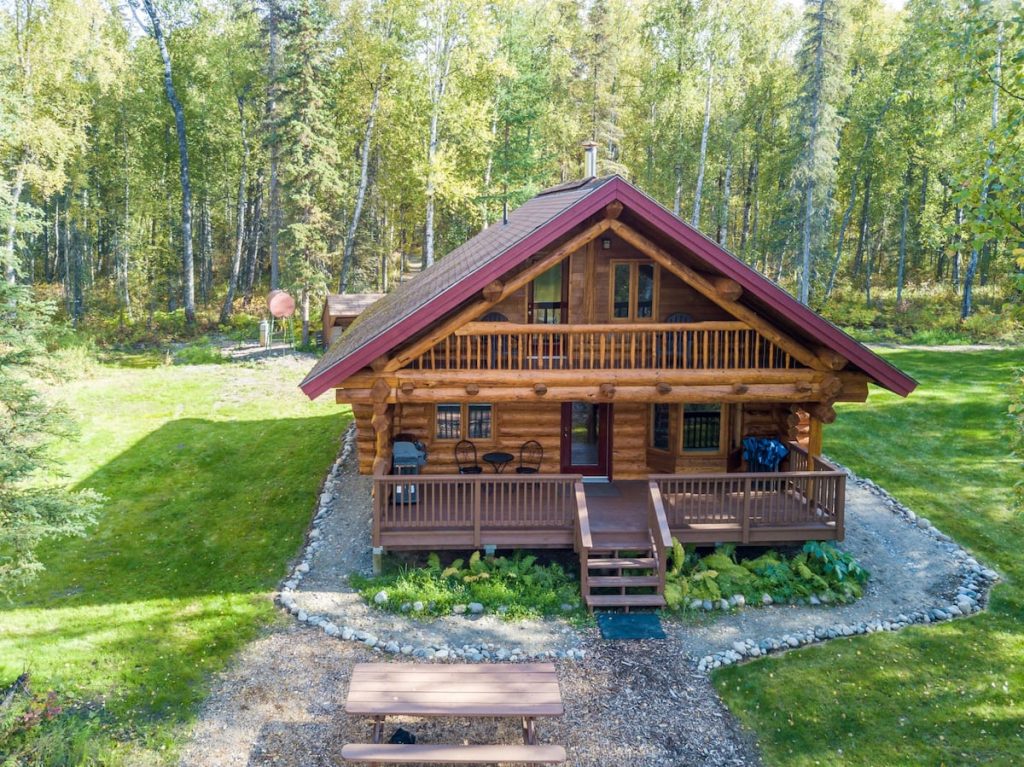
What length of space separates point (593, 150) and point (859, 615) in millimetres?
9821

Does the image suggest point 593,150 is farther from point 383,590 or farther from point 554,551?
point 383,590

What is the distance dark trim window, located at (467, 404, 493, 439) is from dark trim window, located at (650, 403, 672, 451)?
3.14 metres

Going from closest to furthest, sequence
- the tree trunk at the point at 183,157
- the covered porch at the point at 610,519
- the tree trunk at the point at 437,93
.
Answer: the covered porch at the point at 610,519, the tree trunk at the point at 437,93, the tree trunk at the point at 183,157

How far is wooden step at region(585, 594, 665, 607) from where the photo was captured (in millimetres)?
10648

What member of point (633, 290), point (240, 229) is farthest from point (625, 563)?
point (240, 229)

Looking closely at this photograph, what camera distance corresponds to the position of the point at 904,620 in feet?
34.5

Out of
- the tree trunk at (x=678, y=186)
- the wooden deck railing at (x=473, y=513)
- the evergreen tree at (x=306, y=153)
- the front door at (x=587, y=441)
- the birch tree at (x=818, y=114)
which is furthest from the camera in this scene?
the tree trunk at (x=678, y=186)

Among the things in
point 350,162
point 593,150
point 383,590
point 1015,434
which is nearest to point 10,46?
point 350,162

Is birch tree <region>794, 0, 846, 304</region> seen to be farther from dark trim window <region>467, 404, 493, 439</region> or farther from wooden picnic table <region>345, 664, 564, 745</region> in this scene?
wooden picnic table <region>345, 664, 564, 745</region>

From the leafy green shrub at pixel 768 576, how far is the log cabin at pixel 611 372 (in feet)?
1.06

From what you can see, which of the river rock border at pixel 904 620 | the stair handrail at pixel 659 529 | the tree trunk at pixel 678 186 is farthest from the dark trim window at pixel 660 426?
the tree trunk at pixel 678 186

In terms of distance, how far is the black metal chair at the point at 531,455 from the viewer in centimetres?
1369

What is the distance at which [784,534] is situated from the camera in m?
11.8

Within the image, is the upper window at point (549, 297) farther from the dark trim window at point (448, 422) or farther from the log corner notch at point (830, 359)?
the log corner notch at point (830, 359)
